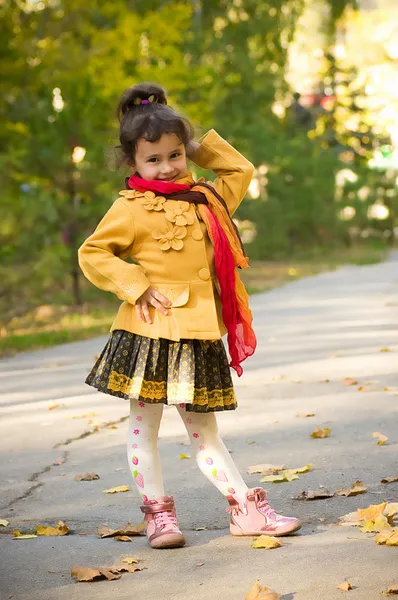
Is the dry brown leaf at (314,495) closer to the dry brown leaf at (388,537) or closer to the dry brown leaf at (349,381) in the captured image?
the dry brown leaf at (388,537)

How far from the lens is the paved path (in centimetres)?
338

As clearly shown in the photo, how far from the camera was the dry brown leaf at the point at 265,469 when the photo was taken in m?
5.00

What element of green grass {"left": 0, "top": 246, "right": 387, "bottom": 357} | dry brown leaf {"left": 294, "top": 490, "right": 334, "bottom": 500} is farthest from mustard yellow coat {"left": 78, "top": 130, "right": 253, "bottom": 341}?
green grass {"left": 0, "top": 246, "right": 387, "bottom": 357}

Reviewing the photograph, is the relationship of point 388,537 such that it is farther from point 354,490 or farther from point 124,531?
point 124,531

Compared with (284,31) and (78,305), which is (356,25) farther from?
(78,305)

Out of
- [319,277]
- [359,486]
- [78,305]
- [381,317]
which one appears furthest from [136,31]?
[359,486]

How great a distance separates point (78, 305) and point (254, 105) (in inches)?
477

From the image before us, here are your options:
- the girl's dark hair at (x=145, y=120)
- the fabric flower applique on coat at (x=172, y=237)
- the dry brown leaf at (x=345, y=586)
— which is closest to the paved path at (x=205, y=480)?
the dry brown leaf at (x=345, y=586)

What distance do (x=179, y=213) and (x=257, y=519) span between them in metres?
→ 1.10

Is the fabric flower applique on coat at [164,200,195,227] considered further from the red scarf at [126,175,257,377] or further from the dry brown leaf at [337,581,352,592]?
the dry brown leaf at [337,581,352,592]

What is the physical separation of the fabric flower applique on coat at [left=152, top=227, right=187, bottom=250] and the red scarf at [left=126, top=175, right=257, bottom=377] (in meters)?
0.10

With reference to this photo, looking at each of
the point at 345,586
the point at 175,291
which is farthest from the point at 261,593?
the point at 175,291

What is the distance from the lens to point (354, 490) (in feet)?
14.6

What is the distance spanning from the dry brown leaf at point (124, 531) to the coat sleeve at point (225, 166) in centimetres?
122
